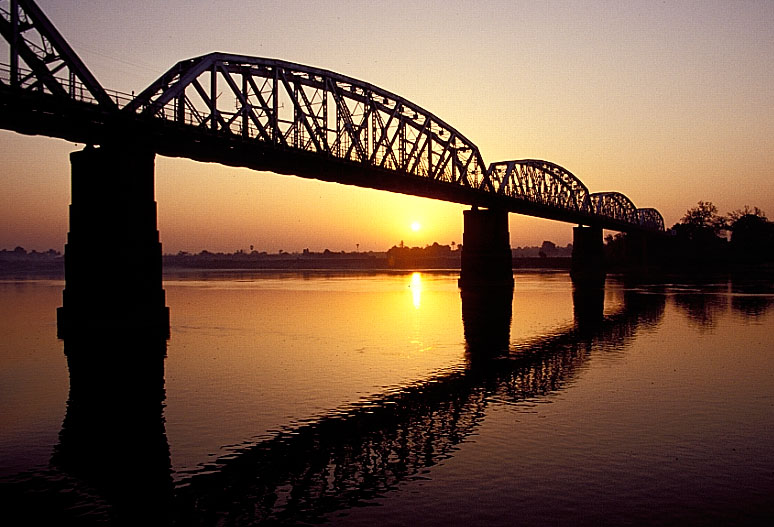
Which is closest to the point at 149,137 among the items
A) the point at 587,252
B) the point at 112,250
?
the point at 112,250

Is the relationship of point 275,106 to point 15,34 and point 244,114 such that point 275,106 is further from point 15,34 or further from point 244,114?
point 15,34

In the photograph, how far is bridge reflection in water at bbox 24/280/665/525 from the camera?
1543 centimetres

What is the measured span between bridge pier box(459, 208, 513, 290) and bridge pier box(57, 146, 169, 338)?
66.0 m

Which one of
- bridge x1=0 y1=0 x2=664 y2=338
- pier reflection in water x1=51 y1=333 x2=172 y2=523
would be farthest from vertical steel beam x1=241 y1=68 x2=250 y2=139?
pier reflection in water x1=51 y1=333 x2=172 y2=523

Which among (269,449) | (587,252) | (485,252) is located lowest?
(269,449)

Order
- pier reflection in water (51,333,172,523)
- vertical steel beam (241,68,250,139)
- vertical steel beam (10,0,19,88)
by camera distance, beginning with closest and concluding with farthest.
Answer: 1. pier reflection in water (51,333,172,523)
2. vertical steel beam (10,0,19,88)
3. vertical steel beam (241,68,250,139)

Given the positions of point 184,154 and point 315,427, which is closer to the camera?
point 315,427

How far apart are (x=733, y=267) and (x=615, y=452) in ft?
591

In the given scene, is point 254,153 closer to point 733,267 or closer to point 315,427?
point 315,427

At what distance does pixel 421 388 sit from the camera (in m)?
28.2

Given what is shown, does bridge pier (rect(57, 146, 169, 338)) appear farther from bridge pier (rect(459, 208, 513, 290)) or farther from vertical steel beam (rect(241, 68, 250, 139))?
bridge pier (rect(459, 208, 513, 290))

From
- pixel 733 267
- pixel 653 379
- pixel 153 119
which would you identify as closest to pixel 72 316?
pixel 153 119

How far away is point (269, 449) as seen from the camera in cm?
1941

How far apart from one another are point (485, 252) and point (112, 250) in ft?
239
